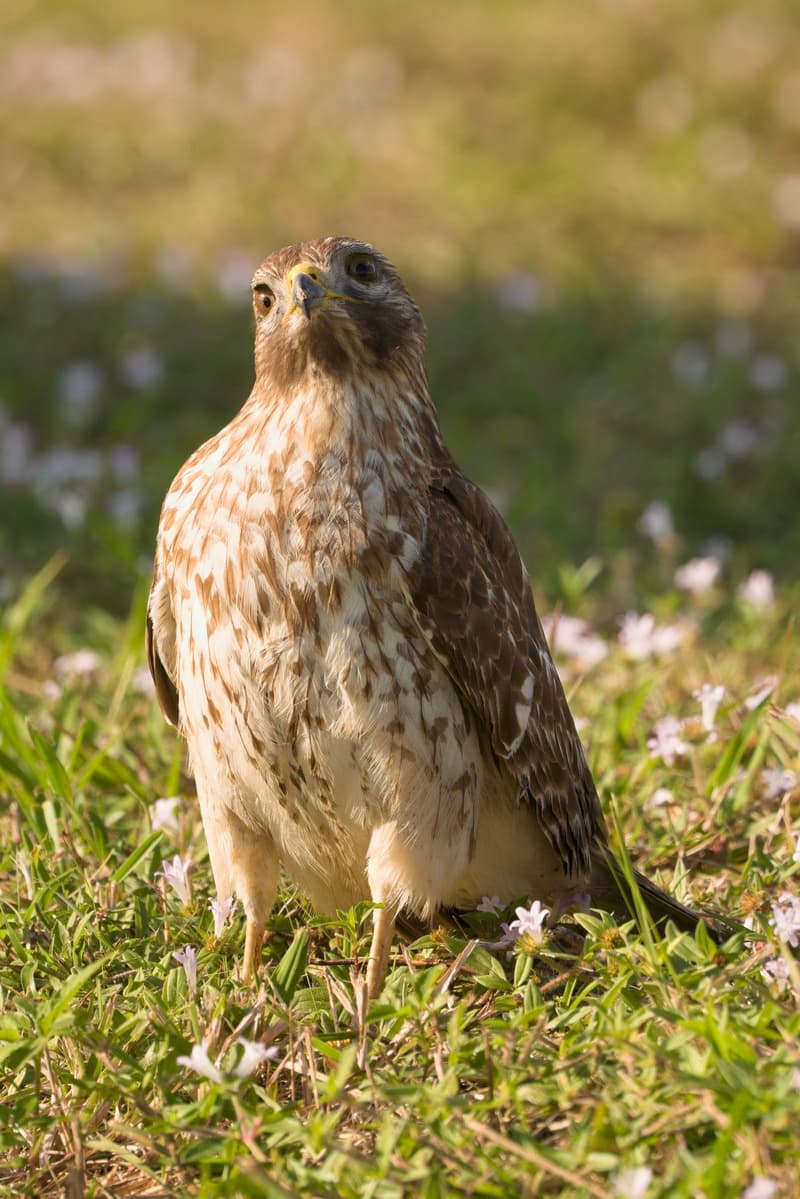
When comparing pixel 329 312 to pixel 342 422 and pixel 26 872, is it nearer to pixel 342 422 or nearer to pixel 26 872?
pixel 342 422

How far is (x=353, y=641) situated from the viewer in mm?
3182

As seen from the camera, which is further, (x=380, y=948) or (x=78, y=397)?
(x=78, y=397)

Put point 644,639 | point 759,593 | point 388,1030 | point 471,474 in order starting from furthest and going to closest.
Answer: point 471,474 < point 759,593 < point 644,639 < point 388,1030

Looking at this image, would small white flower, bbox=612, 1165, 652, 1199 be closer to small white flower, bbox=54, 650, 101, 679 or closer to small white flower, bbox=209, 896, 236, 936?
small white flower, bbox=209, 896, 236, 936

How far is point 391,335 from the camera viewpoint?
11.5ft

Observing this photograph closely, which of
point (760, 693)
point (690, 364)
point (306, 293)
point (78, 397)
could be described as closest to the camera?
point (306, 293)

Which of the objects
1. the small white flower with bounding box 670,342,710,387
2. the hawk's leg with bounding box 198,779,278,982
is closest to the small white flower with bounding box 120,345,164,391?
the small white flower with bounding box 670,342,710,387

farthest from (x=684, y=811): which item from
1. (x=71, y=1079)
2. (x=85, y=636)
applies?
(x=85, y=636)

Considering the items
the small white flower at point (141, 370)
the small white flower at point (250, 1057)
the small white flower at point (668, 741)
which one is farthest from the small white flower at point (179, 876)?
the small white flower at point (141, 370)

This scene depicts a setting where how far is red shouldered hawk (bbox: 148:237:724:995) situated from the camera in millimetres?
3213

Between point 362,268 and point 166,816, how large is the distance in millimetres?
1469

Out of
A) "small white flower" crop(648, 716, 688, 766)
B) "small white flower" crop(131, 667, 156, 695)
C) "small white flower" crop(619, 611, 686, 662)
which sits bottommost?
"small white flower" crop(648, 716, 688, 766)

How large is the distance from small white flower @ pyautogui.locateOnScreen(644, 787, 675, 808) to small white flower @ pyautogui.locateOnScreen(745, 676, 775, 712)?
0.33m

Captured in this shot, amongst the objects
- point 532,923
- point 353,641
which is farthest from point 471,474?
point 532,923
